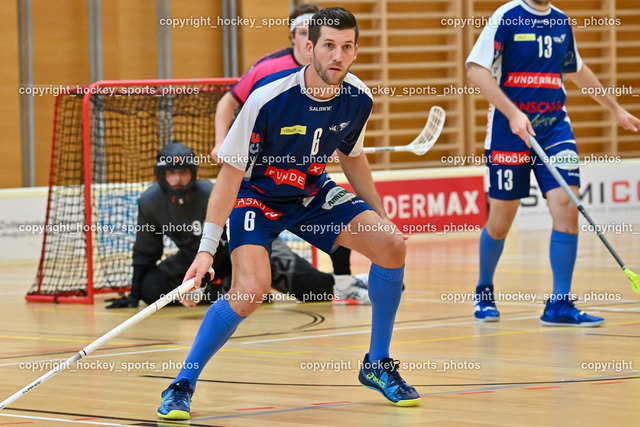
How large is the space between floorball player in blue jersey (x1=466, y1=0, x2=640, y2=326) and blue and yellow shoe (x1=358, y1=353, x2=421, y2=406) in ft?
6.47

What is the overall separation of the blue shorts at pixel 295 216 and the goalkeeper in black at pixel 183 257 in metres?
2.96

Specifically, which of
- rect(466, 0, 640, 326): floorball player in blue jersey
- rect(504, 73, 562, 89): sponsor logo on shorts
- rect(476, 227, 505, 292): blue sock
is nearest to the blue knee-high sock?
rect(476, 227, 505, 292): blue sock

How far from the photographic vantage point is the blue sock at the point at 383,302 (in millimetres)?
3746

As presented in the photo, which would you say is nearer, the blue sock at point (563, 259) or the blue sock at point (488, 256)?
the blue sock at point (563, 259)

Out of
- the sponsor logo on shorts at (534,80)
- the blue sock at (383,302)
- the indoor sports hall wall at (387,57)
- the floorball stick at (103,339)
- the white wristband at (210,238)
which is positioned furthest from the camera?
the indoor sports hall wall at (387,57)

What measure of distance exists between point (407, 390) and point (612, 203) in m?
8.96

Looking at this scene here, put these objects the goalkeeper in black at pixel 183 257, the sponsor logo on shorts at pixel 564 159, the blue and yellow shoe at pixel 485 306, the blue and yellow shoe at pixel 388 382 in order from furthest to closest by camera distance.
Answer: the goalkeeper in black at pixel 183 257 < the blue and yellow shoe at pixel 485 306 < the sponsor logo on shorts at pixel 564 159 < the blue and yellow shoe at pixel 388 382

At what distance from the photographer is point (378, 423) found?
3334mm

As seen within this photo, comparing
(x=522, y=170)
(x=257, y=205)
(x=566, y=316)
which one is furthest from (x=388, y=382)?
(x=522, y=170)

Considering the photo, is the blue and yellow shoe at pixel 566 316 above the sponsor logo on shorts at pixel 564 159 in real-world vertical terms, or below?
below

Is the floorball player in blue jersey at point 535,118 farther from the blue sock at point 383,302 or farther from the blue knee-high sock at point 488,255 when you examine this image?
the blue sock at point 383,302

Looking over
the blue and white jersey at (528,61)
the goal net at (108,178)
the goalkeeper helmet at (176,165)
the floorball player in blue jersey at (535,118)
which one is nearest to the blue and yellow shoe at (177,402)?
the floorball player in blue jersey at (535,118)

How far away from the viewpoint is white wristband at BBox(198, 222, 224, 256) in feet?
11.4

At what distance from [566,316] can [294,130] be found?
7.67 feet
